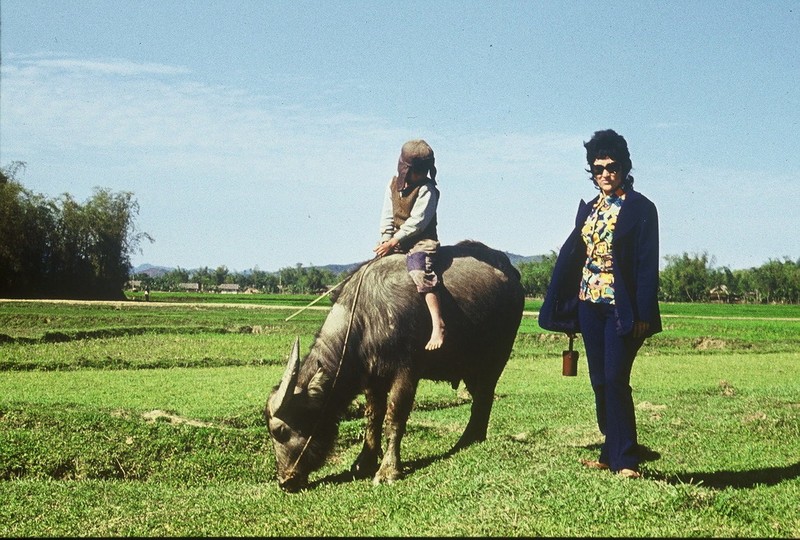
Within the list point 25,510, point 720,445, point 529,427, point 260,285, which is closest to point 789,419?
point 720,445

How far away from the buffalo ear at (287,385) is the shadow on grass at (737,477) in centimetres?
248

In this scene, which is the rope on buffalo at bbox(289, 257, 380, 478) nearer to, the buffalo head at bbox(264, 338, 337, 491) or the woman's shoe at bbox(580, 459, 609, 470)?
the buffalo head at bbox(264, 338, 337, 491)

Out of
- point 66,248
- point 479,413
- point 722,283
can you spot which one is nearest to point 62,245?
point 66,248

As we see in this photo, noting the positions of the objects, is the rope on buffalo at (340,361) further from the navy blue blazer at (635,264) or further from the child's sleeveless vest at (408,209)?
the navy blue blazer at (635,264)

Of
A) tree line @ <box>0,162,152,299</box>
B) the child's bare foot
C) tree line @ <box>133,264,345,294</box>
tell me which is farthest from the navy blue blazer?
tree line @ <box>133,264,345,294</box>

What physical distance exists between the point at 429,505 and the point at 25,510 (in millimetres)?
2896

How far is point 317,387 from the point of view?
18.5ft

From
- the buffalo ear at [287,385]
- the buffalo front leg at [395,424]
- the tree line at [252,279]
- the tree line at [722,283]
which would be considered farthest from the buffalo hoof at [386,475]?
the tree line at [252,279]

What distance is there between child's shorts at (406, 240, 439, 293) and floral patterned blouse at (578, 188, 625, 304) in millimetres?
1083

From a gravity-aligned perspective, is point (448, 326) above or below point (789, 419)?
above

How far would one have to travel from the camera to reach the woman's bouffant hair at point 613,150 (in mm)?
5254

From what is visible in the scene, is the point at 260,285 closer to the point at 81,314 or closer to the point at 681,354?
the point at 81,314

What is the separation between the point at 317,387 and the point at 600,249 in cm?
220

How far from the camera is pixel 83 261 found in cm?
5778
